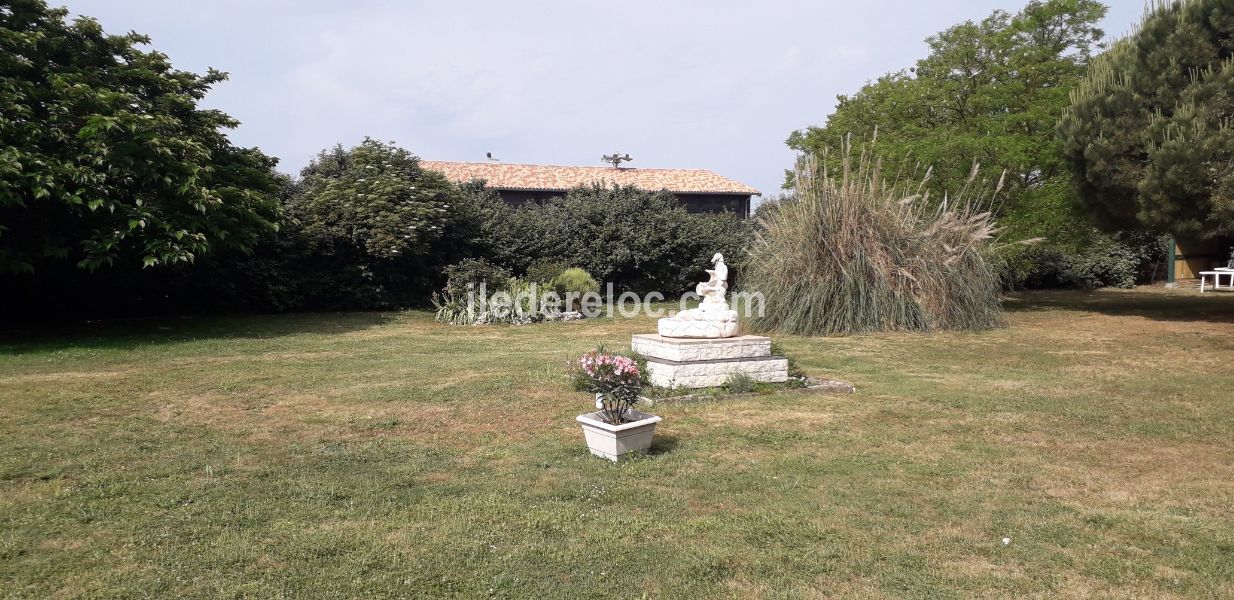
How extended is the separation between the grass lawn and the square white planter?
13 cm

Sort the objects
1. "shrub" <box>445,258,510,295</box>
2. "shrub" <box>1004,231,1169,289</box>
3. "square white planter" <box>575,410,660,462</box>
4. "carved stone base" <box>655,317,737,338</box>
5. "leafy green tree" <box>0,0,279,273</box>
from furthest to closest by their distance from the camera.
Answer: "shrub" <box>1004,231,1169,289</box>, "shrub" <box>445,258,510,295</box>, "leafy green tree" <box>0,0,279,273</box>, "carved stone base" <box>655,317,737,338</box>, "square white planter" <box>575,410,660,462</box>

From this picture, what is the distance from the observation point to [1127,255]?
81.3 ft

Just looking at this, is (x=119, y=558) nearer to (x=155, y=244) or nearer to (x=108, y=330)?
(x=155, y=244)

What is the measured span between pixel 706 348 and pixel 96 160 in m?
8.82

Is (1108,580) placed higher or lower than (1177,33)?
lower

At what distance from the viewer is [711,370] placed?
7.34 meters

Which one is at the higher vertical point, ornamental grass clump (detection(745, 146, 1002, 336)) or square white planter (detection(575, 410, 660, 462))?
ornamental grass clump (detection(745, 146, 1002, 336))

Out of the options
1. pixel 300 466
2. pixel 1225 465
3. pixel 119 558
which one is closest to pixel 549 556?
pixel 119 558

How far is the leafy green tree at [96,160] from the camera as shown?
10031 mm

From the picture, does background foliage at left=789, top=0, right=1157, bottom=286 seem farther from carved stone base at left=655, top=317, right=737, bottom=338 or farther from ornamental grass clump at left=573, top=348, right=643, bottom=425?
ornamental grass clump at left=573, top=348, right=643, bottom=425

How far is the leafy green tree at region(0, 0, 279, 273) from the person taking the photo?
32.9 feet

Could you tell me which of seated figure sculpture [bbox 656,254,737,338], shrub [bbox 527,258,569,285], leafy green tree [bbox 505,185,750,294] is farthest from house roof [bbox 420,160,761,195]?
seated figure sculpture [bbox 656,254,737,338]

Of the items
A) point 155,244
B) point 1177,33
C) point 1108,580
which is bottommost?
point 1108,580

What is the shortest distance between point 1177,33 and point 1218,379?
26.0ft
